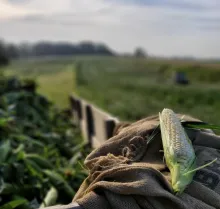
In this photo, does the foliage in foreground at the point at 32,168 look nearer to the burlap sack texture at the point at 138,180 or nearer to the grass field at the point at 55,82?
the burlap sack texture at the point at 138,180

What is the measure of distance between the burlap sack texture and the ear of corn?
47 mm

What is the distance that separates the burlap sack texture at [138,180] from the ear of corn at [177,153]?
0.05m

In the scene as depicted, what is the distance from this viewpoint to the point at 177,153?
1906mm

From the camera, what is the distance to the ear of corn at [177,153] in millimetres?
1788

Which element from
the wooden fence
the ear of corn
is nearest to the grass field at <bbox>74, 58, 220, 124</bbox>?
the wooden fence

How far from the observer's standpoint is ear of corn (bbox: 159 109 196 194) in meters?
1.79

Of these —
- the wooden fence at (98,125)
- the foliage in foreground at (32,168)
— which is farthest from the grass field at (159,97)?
the foliage in foreground at (32,168)

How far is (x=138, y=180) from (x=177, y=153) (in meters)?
0.25

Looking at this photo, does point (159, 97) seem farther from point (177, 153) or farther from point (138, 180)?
point (138, 180)

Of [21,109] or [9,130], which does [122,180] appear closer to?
[9,130]

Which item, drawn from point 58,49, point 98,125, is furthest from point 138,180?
point 58,49

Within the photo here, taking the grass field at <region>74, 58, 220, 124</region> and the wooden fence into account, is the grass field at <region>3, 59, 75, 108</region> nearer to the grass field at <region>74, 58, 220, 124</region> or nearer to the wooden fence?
the grass field at <region>74, 58, 220, 124</region>

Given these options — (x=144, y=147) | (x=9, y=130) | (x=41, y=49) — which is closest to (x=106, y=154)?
(x=144, y=147)

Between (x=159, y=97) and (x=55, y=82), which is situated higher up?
(x=159, y=97)
